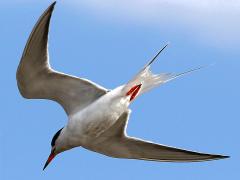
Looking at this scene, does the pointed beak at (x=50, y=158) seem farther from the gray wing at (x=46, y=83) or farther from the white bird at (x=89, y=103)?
the gray wing at (x=46, y=83)

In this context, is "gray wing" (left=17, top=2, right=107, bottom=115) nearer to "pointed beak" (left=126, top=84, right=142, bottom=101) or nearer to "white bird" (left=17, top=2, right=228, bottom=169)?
"white bird" (left=17, top=2, right=228, bottom=169)

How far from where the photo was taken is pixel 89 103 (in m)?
12.6

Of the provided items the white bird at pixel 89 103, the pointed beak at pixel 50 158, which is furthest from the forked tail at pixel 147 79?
the pointed beak at pixel 50 158

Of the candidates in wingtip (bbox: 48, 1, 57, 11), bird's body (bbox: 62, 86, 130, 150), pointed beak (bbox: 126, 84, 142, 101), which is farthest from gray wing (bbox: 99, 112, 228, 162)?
wingtip (bbox: 48, 1, 57, 11)

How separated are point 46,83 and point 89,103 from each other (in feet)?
2.19

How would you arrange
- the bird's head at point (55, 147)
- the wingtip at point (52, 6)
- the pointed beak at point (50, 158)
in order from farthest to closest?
the pointed beak at point (50, 158), the bird's head at point (55, 147), the wingtip at point (52, 6)

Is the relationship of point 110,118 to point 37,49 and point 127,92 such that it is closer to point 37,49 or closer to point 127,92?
point 127,92

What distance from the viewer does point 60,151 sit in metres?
13.1

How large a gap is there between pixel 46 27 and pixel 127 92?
54.7 inches

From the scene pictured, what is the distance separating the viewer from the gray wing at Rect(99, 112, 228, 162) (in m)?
13.1

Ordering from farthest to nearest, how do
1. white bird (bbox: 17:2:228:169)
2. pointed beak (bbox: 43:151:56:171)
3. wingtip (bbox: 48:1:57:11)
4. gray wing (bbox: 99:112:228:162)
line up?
pointed beak (bbox: 43:151:56:171), gray wing (bbox: 99:112:228:162), white bird (bbox: 17:2:228:169), wingtip (bbox: 48:1:57:11)

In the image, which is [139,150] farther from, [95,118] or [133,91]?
[133,91]

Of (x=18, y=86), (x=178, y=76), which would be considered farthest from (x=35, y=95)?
(x=178, y=76)

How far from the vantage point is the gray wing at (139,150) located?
13078 millimetres
